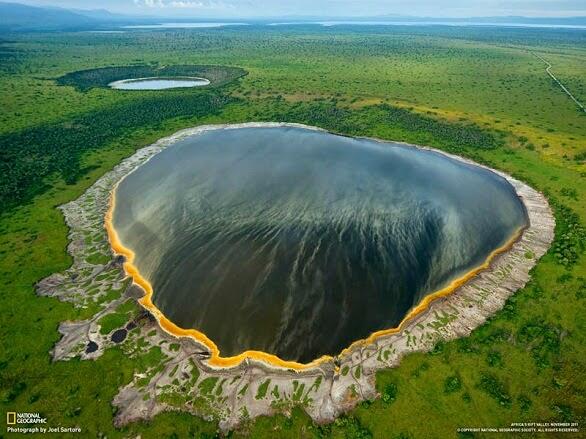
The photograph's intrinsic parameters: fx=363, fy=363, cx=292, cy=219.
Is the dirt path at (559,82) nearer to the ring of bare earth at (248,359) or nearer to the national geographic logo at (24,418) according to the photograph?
the ring of bare earth at (248,359)

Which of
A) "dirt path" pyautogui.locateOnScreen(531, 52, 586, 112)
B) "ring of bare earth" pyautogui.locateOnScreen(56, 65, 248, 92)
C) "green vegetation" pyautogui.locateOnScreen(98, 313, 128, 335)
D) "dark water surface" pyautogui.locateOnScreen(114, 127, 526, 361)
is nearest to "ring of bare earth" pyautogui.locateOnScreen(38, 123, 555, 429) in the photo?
"green vegetation" pyautogui.locateOnScreen(98, 313, 128, 335)

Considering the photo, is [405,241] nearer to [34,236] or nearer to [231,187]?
[231,187]

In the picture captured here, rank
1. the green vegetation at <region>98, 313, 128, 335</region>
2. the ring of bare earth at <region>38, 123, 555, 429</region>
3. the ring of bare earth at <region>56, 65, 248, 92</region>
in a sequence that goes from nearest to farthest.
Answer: the ring of bare earth at <region>38, 123, 555, 429</region>
the green vegetation at <region>98, 313, 128, 335</region>
the ring of bare earth at <region>56, 65, 248, 92</region>

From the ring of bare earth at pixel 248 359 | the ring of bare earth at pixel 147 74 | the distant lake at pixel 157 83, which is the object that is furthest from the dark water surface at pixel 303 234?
the ring of bare earth at pixel 147 74

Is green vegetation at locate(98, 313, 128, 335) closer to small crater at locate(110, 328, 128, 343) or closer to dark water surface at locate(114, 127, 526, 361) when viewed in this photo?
small crater at locate(110, 328, 128, 343)

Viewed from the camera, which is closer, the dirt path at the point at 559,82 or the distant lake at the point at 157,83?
the dirt path at the point at 559,82

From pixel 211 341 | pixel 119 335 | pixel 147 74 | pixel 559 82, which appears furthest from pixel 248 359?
pixel 147 74
